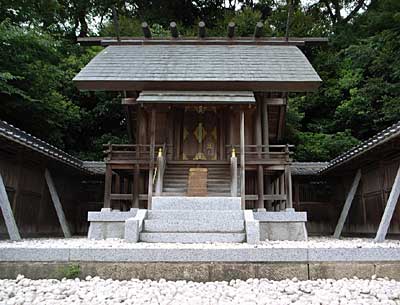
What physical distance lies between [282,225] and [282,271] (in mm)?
3148

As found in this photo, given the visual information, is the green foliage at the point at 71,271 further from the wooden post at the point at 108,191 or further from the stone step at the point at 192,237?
the wooden post at the point at 108,191

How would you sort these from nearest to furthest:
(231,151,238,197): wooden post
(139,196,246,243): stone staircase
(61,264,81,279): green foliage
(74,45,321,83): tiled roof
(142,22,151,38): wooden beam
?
1. (61,264,81,279): green foliage
2. (139,196,246,243): stone staircase
3. (231,151,238,197): wooden post
4. (74,45,321,83): tiled roof
5. (142,22,151,38): wooden beam

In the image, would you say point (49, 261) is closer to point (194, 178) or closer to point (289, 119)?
point (194, 178)

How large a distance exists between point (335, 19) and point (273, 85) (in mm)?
19505

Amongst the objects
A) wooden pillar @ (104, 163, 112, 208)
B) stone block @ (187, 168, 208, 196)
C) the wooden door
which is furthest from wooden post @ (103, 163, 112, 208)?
the wooden door

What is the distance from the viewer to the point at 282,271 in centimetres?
499

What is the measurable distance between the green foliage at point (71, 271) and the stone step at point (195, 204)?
130 inches

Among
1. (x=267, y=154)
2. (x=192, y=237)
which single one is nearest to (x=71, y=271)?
(x=192, y=237)

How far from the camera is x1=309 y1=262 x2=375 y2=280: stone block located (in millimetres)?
4938

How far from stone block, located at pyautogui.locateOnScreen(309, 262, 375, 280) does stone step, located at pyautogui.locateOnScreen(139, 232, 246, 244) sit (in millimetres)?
1945

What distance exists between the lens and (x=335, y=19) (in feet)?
85.5

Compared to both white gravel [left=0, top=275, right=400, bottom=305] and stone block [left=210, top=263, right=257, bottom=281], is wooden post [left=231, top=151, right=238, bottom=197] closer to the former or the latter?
stone block [left=210, top=263, right=257, bottom=281]

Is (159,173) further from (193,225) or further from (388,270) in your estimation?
(388,270)

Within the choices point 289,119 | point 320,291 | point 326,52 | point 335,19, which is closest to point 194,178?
point 320,291
